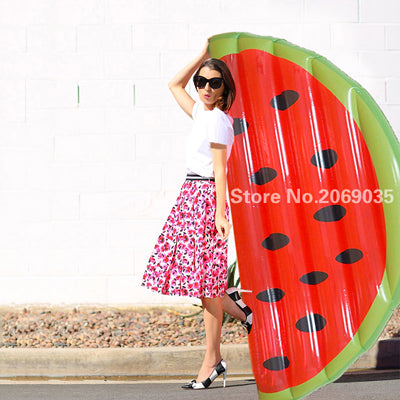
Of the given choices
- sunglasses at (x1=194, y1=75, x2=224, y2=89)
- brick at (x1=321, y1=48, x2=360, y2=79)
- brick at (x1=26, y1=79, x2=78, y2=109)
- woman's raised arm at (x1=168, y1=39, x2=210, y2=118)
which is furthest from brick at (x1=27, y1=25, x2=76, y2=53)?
sunglasses at (x1=194, y1=75, x2=224, y2=89)

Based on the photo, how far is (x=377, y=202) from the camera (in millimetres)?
4473

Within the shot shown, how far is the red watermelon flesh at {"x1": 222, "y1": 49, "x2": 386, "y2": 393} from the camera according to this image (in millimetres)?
4531

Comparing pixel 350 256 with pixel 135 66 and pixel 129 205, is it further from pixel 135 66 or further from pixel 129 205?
pixel 135 66

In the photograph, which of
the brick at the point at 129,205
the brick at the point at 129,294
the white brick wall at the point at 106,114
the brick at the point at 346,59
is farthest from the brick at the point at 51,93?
Answer: the brick at the point at 346,59

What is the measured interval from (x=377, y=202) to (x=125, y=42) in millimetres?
3516

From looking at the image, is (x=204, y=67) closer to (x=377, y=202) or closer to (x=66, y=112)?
(x=377, y=202)

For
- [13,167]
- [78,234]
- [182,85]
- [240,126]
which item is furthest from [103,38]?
[240,126]

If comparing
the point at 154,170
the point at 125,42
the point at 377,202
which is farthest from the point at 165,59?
the point at 377,202

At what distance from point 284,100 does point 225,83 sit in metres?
0.38

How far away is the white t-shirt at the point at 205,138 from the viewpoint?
4.50m

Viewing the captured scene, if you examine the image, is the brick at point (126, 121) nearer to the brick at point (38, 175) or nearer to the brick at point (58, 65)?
the brick at point (58, 65)

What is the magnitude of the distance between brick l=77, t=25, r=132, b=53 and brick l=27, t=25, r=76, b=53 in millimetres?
68

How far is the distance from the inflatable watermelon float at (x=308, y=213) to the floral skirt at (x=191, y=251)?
0.19 m

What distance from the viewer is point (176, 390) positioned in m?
5.21
